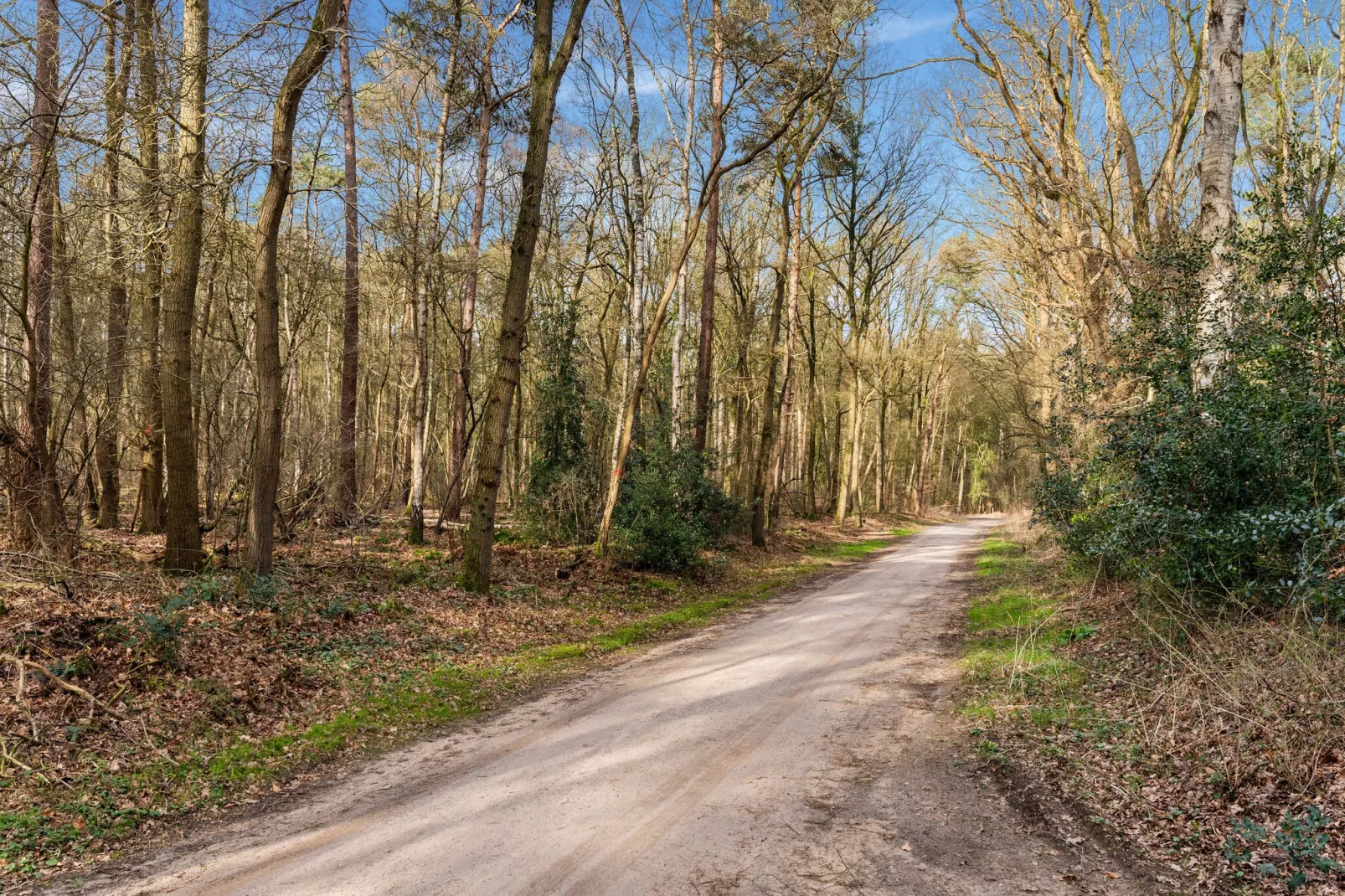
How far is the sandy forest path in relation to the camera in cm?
402

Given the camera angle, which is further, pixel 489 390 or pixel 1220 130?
pixel 489 390

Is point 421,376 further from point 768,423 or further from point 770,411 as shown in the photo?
point 770,411

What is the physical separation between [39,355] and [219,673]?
197 inches

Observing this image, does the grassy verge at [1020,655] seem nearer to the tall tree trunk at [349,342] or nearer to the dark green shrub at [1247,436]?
the dark green shrub at [1247,436]

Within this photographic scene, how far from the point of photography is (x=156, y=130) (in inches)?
372

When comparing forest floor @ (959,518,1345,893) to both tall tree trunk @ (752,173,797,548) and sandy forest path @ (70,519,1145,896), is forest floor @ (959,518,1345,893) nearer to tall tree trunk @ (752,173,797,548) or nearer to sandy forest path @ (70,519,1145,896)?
sandy forest path @ (70,519,1145,896)

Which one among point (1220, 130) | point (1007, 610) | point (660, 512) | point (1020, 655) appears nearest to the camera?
point (1020, 655)

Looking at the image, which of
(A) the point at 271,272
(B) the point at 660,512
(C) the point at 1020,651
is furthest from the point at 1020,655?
(A) the point at 271,272

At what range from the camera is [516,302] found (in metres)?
10.8

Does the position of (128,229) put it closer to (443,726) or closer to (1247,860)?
(443,726)

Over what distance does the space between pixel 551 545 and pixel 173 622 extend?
922 centimetres

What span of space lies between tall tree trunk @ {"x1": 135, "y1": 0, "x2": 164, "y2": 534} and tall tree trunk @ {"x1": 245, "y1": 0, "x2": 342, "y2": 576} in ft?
4.02

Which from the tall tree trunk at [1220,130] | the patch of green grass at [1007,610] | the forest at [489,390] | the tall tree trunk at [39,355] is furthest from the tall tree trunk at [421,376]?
the tall tree trunk at [1220,130]

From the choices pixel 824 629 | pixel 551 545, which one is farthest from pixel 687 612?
pixel 551 545
